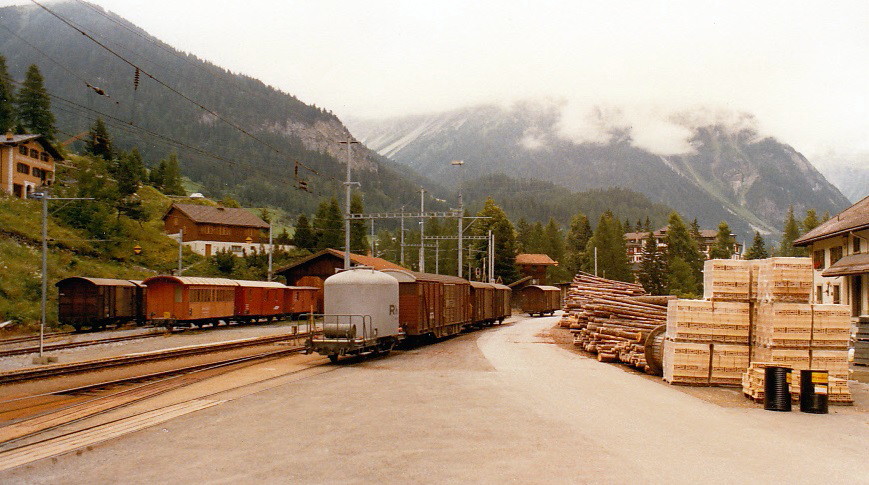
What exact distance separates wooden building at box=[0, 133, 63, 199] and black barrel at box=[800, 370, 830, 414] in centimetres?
6655

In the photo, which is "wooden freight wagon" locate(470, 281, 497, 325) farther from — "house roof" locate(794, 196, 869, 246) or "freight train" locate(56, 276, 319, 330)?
"house roof" locate(794, 196, 869, 246)

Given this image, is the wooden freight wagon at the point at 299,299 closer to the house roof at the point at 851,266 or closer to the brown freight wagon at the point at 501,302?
the brown freight wagon at the point at 501,302

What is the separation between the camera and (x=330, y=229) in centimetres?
9075

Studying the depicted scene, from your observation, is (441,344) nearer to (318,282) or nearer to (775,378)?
(775,378)

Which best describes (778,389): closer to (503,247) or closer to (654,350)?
(654,350)

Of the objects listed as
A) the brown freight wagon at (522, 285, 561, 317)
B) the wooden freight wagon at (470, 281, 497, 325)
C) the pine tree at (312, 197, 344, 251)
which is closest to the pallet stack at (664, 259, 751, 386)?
the wooden freight wagon at (470, 281, 497, 325)

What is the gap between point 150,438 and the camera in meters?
11.1

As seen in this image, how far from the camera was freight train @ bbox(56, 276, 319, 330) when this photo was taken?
3888 centimetres

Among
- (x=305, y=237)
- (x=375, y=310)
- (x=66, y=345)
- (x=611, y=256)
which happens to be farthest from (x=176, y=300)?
(x=611, y=256)

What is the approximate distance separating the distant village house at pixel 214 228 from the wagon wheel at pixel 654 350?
6818cm

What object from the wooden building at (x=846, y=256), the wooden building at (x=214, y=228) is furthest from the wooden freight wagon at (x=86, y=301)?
the wooden building at (x=214, y=228)

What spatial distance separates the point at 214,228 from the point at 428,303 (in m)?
67.4

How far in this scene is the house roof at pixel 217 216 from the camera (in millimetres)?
86450

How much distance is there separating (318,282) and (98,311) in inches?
837
